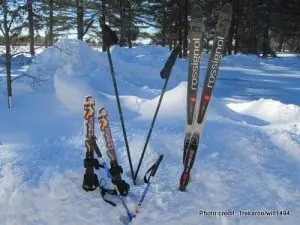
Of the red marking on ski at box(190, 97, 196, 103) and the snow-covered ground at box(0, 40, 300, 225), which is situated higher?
the red marking on ski at box(190, 97, 196, 103)

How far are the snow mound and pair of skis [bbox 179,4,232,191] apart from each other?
404cm

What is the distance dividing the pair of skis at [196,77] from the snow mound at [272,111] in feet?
13.3

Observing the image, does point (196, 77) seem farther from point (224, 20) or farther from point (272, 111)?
point (272, 111)

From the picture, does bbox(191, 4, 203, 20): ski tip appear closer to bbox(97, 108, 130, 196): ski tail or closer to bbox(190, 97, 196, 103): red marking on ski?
bbox(190, 97, 196, 103): red marking on ski

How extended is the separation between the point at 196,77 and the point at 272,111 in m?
5.00

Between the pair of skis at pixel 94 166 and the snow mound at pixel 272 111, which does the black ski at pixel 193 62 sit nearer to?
the pair of skis at pixel 94 166

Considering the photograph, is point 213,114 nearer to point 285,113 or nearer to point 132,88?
point 285,113

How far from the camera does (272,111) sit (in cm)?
→ 897

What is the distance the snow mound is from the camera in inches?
327

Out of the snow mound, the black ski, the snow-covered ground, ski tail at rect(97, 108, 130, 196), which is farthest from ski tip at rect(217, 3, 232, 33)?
the snow mound

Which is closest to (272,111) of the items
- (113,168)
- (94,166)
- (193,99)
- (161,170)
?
(193,99)

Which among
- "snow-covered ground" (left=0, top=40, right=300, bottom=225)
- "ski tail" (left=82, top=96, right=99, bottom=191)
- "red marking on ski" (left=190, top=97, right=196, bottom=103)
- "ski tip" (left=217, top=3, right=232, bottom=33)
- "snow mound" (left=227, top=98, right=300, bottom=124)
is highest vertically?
"ski tip" (left=217, top=3, right=232, bottom=33)

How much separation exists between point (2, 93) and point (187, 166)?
24.0ft

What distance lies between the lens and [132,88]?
38.6 feet
